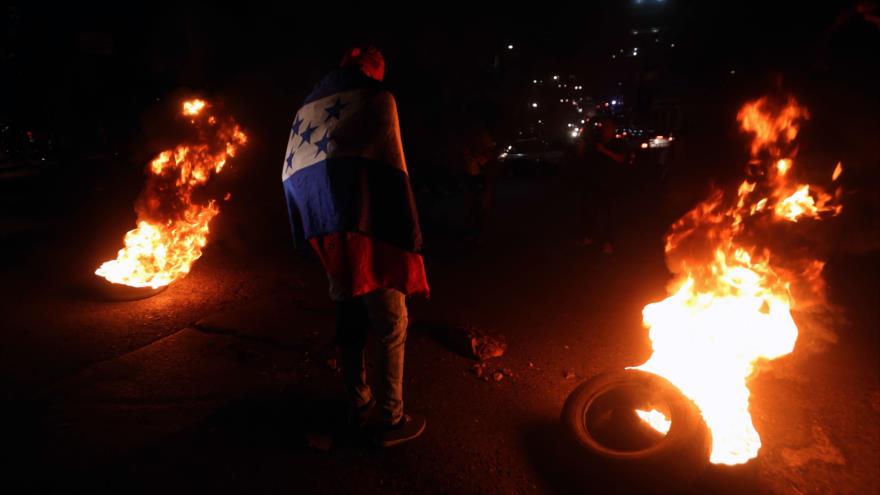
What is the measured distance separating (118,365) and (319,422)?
2165mm

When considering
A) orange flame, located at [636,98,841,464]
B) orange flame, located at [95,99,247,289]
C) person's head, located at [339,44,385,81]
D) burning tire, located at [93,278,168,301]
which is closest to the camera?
person's head, located at [339,44,385,81]

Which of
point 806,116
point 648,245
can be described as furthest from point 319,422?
point 648,245

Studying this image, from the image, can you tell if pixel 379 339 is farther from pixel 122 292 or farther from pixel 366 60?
pixel 122 292

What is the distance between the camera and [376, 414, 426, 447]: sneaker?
3223 mm

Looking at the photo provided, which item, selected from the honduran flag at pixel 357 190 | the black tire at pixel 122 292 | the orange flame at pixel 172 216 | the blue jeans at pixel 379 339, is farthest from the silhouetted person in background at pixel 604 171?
the black tire at pixel 122 292

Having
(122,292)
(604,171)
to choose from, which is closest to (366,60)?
(122,292)

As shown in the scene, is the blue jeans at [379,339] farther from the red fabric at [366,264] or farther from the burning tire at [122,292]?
the burning tire at [122,292]

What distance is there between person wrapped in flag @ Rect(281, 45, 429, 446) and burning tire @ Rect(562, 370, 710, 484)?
132 cm

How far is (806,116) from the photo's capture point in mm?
4453

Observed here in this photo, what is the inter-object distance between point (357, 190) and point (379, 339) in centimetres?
99

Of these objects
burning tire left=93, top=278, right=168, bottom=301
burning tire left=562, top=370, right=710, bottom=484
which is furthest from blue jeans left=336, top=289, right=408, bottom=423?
burning tire left=93, top=278, right=168, bottom=301

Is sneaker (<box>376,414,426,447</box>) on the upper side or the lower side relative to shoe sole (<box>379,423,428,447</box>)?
upper

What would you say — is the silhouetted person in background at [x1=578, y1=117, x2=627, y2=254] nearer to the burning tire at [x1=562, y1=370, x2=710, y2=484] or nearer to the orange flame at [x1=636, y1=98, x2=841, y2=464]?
the orange flame at [x1=636, y1=98, x2=841, y2=464]

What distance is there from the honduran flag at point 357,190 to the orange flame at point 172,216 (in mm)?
4367
